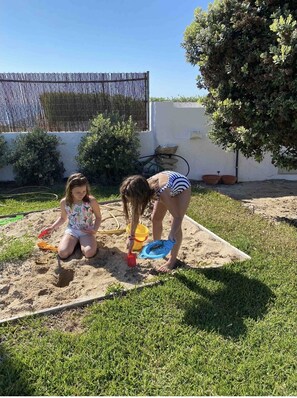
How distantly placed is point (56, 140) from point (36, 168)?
89 centimetres

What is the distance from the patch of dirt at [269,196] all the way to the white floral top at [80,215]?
3.12 meters

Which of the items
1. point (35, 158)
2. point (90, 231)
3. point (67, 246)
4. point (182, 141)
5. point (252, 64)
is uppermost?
point (252, 64)

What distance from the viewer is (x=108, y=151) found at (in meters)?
7.48

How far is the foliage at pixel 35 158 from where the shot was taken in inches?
299

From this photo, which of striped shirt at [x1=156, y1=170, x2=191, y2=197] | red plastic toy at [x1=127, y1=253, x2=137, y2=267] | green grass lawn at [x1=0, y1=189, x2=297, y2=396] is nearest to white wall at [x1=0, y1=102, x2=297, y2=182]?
striped shirt at [x1=156, y1=170, x2=191, y2=197]

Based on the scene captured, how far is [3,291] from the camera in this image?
3229 mm

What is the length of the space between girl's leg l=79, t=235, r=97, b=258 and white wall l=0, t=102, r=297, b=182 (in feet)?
15.4

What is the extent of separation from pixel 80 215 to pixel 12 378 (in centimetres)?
210

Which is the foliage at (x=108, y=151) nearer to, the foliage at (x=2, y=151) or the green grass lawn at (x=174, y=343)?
the foliage at (x=2, y=151)

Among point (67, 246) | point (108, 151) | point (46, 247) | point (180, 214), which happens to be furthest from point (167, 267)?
point (108, 151)

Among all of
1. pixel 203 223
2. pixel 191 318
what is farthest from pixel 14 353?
pixel 203 223

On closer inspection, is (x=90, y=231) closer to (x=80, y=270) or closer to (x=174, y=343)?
(x=80, y=270)

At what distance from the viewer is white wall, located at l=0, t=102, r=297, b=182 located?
8.38 meters

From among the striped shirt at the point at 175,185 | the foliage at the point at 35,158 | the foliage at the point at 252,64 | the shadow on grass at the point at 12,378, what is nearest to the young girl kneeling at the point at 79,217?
the striped shirt at the point at 175,185
